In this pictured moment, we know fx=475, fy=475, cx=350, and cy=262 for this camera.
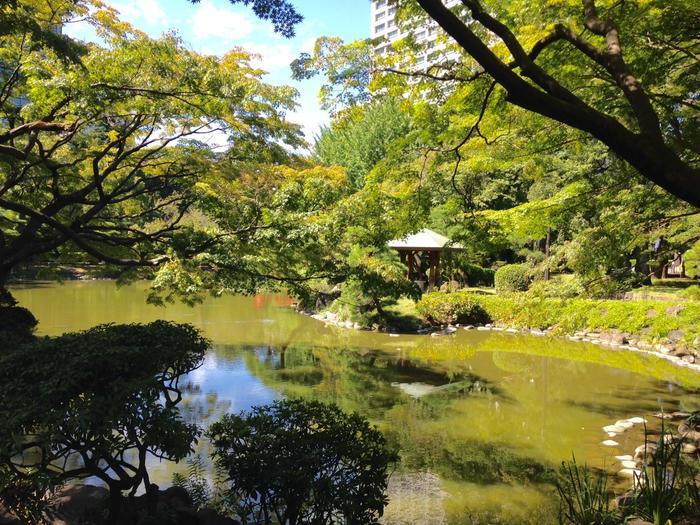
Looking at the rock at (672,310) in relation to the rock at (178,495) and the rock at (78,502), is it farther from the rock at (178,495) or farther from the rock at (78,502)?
the rock at (78,502)

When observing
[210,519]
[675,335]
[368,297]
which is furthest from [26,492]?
[675,335]

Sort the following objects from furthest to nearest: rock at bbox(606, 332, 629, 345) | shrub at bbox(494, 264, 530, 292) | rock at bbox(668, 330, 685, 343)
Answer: shrub at bbox(494, 264, 530, 292)
rock at bbox(606, 332, 629, 345)
rock at bbox(668, 330, 685, 343)

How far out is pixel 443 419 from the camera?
274 inches

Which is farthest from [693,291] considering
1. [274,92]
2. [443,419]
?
[274,92]

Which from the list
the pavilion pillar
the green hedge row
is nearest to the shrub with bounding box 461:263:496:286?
the pavilion pillar

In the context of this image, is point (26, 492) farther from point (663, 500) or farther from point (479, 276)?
point (479, 276)

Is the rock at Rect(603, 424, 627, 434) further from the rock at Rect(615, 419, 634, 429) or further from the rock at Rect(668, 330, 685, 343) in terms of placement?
the rock at Rect(668, 330, 685, 343)

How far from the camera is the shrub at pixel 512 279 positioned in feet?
54.8

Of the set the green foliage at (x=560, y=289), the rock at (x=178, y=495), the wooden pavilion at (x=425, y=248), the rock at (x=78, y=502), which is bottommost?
the rock at (x=178, y=495)

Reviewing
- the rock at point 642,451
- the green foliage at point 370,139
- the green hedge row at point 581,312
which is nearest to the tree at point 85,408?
the rock at point 642,451

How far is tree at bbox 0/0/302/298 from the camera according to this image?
519 centimetres

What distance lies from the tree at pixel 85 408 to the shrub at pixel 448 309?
1178 cm

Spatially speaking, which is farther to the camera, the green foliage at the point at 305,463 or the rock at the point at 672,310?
the rock at the point at 672,310

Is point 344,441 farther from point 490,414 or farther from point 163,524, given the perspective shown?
point 490,414
